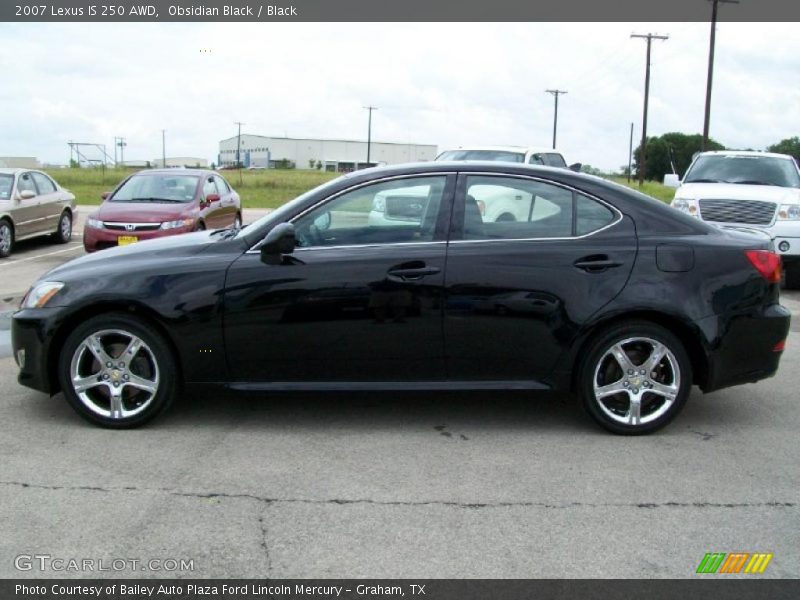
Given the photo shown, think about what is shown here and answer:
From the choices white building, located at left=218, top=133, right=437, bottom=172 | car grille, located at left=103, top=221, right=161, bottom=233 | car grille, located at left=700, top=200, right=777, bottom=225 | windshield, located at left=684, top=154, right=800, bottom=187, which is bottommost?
car grille, located at left=103, top=221, right=161, bottom=233

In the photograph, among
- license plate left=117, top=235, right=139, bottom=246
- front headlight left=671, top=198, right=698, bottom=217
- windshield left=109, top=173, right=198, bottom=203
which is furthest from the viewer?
windshield left=109, top=173, right=198, bottom=203

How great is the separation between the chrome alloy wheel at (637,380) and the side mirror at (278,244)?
1956 millimetres

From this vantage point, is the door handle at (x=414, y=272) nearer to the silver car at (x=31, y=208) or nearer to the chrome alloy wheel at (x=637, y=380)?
the chrome alloy wheel at (x=637, y=380)

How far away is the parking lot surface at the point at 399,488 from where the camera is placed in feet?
11.1

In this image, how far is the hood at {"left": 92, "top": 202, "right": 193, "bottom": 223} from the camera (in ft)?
38.0

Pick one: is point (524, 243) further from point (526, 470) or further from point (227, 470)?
point (227, 470)

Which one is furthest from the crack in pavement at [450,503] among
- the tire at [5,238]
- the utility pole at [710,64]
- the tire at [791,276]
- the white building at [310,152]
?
the white building at [310,152]

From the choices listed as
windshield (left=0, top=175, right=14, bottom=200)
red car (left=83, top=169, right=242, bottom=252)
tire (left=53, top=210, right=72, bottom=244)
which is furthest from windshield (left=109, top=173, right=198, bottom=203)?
tire (left=53, top=210, right=72, bottom=244)

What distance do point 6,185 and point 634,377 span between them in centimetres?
1231

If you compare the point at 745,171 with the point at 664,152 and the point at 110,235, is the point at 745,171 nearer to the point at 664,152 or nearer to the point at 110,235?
the point at 110,235

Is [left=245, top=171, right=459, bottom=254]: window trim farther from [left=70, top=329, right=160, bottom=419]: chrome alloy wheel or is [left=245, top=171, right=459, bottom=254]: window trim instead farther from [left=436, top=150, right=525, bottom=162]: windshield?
[left=436, top=150, right=525, bottom=162]: windshield

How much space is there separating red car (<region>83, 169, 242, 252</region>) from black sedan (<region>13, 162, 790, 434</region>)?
257 inches

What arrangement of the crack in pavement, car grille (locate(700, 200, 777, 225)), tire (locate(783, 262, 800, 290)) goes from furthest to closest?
tire (locate(783, 262, 800, 290))
car grille (locate(700, 200, 777, 225))
the crack in pavement

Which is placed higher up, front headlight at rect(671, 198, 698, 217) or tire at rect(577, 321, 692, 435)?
front headlight at rect(671, 198, 698, 217)
